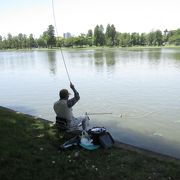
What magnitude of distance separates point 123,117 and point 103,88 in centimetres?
538

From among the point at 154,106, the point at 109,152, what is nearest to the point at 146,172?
the point at 109,152

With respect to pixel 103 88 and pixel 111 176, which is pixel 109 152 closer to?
pixel 111 176

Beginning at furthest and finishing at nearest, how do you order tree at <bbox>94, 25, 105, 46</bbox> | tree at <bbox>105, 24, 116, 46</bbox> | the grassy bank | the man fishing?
tree at <bbox>94, 25, 105, 46</bbox>
tree at <bbox>105, 24, 116, 46</bbox>
the man fishing
the grassy bank

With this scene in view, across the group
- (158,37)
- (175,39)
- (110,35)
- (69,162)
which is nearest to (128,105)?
(69,162)

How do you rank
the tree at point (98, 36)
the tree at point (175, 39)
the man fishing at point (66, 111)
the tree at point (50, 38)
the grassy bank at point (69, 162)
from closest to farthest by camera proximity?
1. the grassy bank at point (69, 162)
2. the man fishing at point (66, 111)
3. the tree at point (175, 39)
4. the tree at point (98, 36)
5. the tree at point (50, 38)

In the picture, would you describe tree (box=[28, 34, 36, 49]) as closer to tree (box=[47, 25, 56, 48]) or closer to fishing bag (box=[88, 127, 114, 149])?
tree (box=[47, 25, 56, 48])

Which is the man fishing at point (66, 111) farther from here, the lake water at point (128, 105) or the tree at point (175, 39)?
the tree at point (175, 39)

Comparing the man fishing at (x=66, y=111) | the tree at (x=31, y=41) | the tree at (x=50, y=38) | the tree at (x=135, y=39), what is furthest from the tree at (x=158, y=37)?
the man fishing at (x=66, y=111)

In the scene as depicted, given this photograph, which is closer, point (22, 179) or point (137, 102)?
point (22, 179)

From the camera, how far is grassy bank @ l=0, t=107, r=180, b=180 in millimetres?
4020

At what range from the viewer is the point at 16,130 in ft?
20.0

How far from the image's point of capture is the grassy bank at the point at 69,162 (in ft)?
13.2

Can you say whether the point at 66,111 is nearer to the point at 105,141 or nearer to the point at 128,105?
the point at 105,141

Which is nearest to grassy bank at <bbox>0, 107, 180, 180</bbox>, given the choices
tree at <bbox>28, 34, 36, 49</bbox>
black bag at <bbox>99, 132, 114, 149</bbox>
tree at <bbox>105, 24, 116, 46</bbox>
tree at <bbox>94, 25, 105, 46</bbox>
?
black bag at <bbox>99, 132, 114, 149</bbox>
